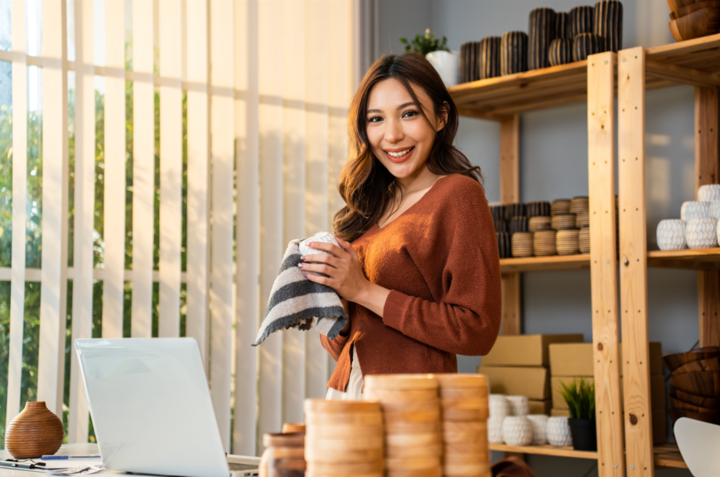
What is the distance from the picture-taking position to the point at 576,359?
2.57 m

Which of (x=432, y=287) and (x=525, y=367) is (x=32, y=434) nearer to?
(x=432, y=287)

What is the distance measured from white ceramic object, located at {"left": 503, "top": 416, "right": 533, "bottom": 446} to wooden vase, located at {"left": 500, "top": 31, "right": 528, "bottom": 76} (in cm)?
128

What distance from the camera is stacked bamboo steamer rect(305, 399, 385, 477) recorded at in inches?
26.1

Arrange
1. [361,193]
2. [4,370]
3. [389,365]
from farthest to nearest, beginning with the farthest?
1. [4,370]
2. [361,193]
3. [389,365]

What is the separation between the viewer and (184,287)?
249 cm

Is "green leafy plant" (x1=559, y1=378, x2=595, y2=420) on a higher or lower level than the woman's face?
lower

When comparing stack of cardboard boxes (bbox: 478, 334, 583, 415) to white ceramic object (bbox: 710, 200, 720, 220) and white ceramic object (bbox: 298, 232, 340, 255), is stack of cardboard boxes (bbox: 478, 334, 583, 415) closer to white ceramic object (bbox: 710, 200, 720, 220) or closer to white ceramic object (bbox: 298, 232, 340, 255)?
white ceramic object (bbox: 710, 200, 720, 220)

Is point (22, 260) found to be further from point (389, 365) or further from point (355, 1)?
point (355, 1)

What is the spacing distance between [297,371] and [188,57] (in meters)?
1.22

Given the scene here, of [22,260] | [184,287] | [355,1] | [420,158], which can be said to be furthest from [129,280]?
[355,1]

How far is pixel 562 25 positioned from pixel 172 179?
59.8 inches

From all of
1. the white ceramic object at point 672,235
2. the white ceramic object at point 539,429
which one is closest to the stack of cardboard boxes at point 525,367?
the white ceramic object at point 539,429

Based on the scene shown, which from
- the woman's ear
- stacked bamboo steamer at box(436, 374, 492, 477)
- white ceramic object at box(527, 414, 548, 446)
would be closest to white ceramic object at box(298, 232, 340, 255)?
the woman's ear

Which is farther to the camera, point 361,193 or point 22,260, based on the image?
point 22,260
